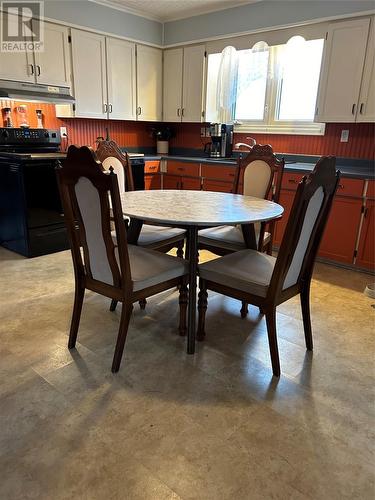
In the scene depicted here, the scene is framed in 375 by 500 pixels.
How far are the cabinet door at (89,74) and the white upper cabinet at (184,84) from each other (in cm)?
97

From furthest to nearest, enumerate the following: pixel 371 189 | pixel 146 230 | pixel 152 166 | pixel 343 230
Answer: pixel 152 166 < pixel 343 230 < pixel 371 189 < pixel 146 230

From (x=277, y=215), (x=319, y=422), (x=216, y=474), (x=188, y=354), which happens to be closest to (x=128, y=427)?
(x=216, y=474)

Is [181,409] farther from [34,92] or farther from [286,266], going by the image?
[34,92]

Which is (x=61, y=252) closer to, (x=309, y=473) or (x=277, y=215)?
(x=277, y=215)

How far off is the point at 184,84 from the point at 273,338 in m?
3.86

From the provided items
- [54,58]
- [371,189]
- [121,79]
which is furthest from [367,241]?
[54,58]

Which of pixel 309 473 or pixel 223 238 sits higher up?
pixel 223 238

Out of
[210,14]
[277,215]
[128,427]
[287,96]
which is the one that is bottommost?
[128,427]

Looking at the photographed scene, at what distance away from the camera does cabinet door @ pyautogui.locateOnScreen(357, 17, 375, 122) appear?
10.5 feet

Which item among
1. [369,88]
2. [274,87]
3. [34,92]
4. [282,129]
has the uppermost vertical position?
[274,87]

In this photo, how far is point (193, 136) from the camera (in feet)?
16.5

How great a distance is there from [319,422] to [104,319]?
4.61ft

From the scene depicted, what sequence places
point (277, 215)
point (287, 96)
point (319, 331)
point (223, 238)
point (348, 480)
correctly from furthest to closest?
point (287, 96)
point (223, 238)
point (319, 331)
point (277, 215)
point (348, 480)

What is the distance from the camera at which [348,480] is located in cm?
130
